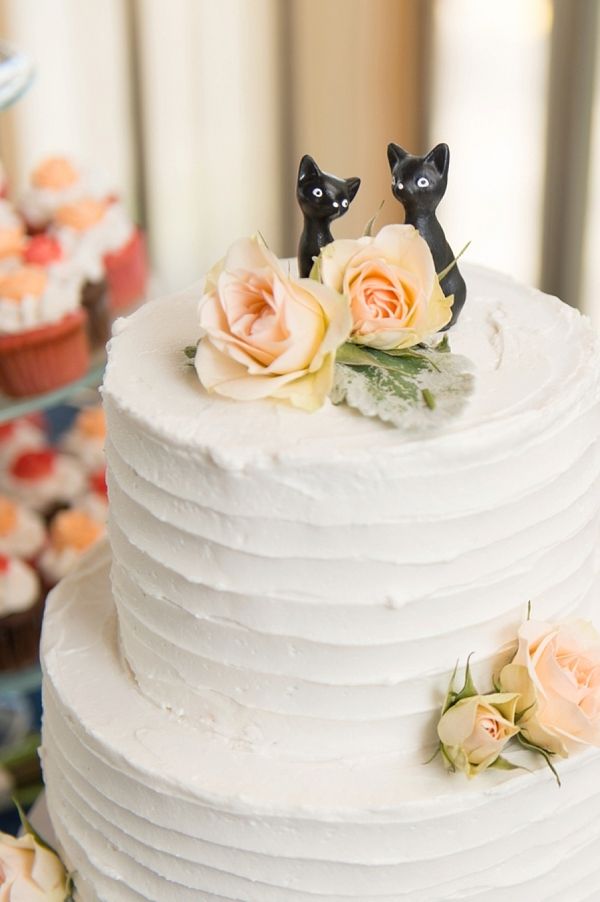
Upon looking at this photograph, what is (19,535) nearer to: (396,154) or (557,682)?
(396,154)

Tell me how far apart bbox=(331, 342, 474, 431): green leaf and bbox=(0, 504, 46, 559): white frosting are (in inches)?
65.7

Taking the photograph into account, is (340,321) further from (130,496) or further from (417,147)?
(417,147)

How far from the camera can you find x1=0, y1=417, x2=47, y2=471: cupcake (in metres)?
3.12

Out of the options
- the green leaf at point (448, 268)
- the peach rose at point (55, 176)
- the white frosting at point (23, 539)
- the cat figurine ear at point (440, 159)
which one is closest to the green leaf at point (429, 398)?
the green leaf at point (448, 268)

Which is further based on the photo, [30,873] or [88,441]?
[88,441]

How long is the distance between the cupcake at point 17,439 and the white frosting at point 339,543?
5.90 feet

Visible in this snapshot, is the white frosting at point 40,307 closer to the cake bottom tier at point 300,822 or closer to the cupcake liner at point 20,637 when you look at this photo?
the cupcake liner at point 20,637

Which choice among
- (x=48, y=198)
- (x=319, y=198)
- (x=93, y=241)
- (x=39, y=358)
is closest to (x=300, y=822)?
(x=319, y=198)

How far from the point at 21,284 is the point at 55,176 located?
572 millimetres

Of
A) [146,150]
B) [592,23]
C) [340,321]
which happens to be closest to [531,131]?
[592,23]

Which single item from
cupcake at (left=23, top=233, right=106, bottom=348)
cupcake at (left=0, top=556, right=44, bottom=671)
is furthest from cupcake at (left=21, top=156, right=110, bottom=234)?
cupcake at (left=0, top=556, right=44, bottom=671)

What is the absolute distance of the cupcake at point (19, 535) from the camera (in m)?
2.82

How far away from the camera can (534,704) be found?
4.25ft

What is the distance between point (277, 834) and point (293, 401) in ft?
1.48
